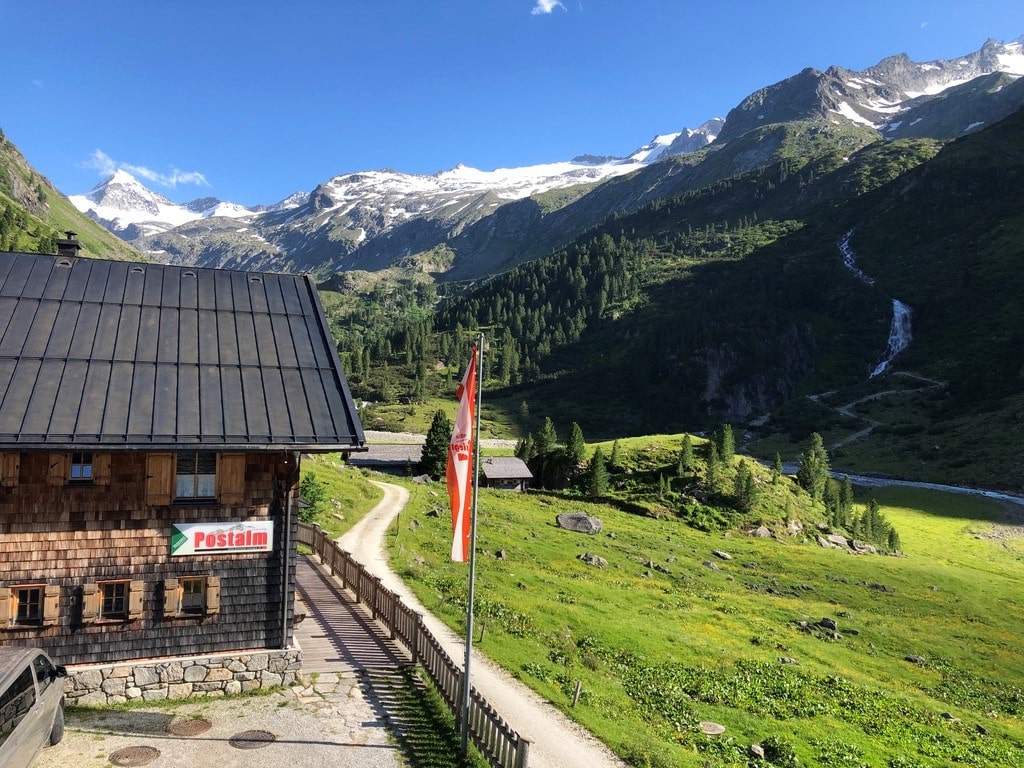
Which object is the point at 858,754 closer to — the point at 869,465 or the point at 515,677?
the point at 515,677

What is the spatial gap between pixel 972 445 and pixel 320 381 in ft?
550

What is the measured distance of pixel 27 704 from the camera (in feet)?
45.1

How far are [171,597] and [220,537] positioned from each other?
2.10m

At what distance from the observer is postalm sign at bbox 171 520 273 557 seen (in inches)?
712

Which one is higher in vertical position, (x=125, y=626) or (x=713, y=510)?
(x=125, y=626)

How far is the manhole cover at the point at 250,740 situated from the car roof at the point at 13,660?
17.4 feet

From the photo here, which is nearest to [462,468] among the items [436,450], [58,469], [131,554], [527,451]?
[131,554]

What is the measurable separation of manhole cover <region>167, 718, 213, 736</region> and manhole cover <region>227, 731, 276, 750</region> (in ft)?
3.34

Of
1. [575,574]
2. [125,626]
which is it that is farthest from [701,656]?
[125,626]

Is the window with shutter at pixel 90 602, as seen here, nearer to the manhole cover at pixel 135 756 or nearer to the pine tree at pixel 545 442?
the manhole cover at pixel 135 756

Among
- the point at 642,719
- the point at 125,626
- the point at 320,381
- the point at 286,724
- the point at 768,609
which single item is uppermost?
the point at 320,381

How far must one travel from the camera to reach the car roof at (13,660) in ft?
43.3

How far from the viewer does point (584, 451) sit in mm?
91062

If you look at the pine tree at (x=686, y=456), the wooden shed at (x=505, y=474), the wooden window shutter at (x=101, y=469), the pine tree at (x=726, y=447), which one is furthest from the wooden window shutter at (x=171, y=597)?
the pine tree at (x=726, y=447)
